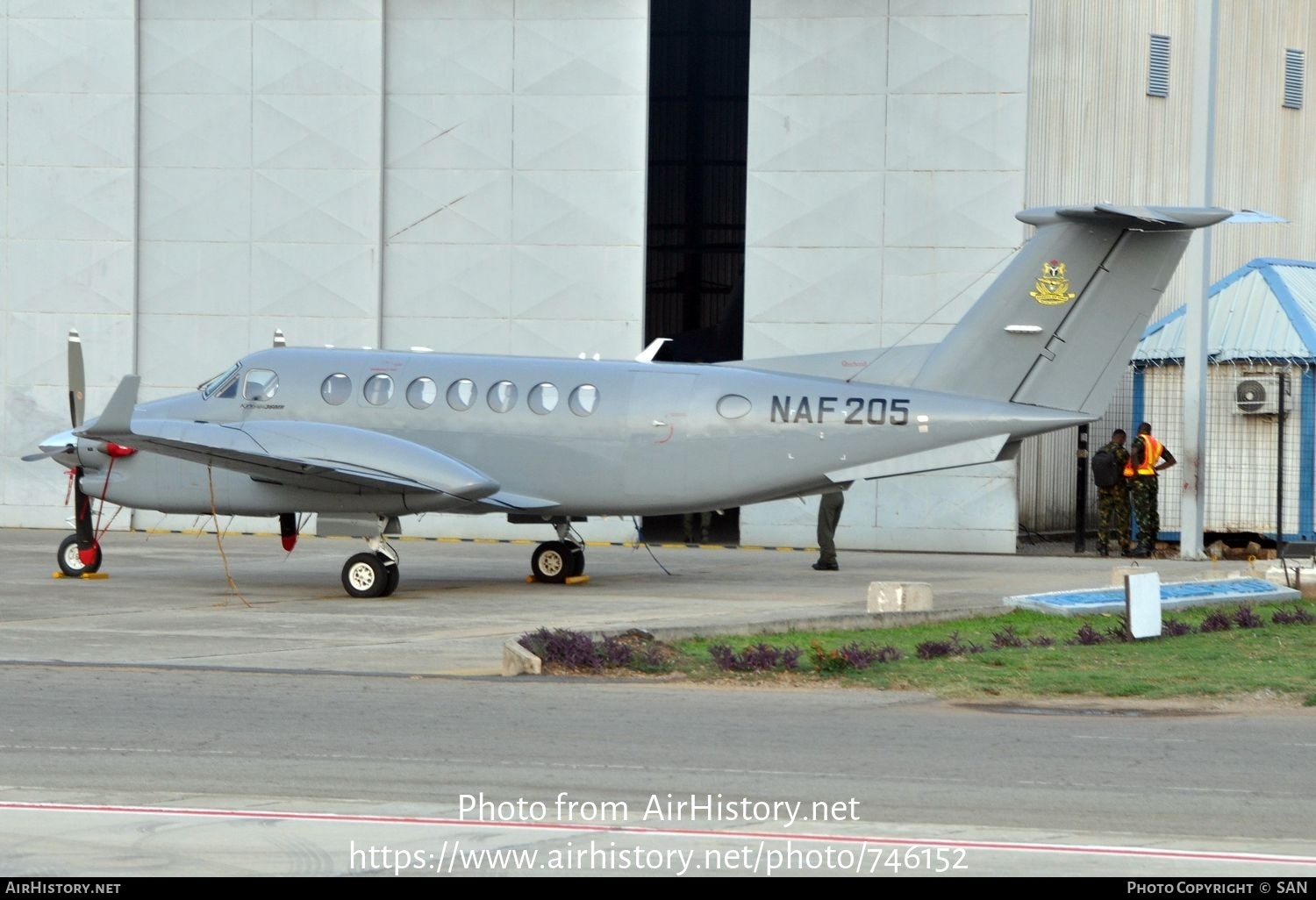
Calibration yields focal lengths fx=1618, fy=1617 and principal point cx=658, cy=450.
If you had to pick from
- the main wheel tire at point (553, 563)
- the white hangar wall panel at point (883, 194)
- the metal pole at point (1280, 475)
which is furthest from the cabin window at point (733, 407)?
the metal pole at point (1280, 475)

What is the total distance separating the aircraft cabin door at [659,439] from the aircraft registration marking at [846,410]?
4.22ft

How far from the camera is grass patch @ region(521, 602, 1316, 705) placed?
13.6 m

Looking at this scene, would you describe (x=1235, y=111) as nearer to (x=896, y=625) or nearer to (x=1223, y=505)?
(x=1223, y=505)

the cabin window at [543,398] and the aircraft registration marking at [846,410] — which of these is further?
the cabin window at [543,398]

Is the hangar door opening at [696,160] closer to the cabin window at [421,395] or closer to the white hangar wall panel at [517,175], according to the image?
the white hangar wall panel at [517,175]

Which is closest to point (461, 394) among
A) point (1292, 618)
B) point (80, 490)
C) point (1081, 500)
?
point (80, 490)

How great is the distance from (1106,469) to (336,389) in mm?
14857

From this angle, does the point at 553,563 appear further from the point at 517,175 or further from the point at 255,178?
the point at 255,178

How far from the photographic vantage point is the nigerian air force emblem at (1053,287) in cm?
2100

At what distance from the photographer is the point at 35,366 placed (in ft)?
110

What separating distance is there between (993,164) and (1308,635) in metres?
16.1

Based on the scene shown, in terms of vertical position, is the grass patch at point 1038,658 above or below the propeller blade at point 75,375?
below

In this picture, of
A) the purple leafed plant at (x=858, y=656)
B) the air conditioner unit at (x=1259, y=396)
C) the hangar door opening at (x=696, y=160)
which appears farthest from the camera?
the hangar door opening at (x=696, y=160)

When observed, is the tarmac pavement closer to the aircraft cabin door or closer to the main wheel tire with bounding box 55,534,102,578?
the main wheel tire with bounding box 55,534,102,578
